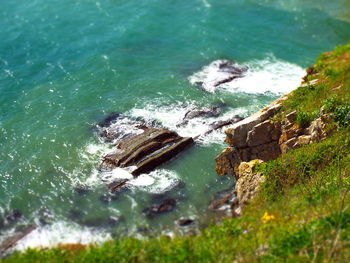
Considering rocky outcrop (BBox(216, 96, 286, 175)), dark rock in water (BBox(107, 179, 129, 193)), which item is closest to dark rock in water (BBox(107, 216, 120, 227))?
dark rock in water (BBox(107, 179, 129, 193))

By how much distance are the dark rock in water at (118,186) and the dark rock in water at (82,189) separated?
1586 millimetres

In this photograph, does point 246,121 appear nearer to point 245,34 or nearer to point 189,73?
point 189,73

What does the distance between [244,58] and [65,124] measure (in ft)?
73.0

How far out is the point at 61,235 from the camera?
31.6m

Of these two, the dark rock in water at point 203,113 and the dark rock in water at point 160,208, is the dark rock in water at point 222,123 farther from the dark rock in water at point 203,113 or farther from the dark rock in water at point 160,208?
the dark rock in water at point 160,208

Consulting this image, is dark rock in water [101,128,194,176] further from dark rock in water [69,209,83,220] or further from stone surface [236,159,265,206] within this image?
stone surface [236,159,265,206]

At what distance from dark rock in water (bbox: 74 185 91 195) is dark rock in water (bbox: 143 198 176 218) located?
493 cm

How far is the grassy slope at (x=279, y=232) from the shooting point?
66.0ft

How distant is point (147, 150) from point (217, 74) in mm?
15679

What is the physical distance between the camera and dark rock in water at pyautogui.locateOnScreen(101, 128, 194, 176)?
124 ft

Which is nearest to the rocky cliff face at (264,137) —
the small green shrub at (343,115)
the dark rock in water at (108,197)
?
the small green shrub at (343,115)

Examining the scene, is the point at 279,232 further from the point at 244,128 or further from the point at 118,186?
the point at 118,186

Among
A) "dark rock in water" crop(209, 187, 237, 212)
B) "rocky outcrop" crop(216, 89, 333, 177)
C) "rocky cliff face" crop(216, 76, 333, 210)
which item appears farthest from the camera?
"rocky outcrop" crop(216, 89, 333, 177)

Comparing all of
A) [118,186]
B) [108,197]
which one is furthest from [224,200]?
[108,197]
